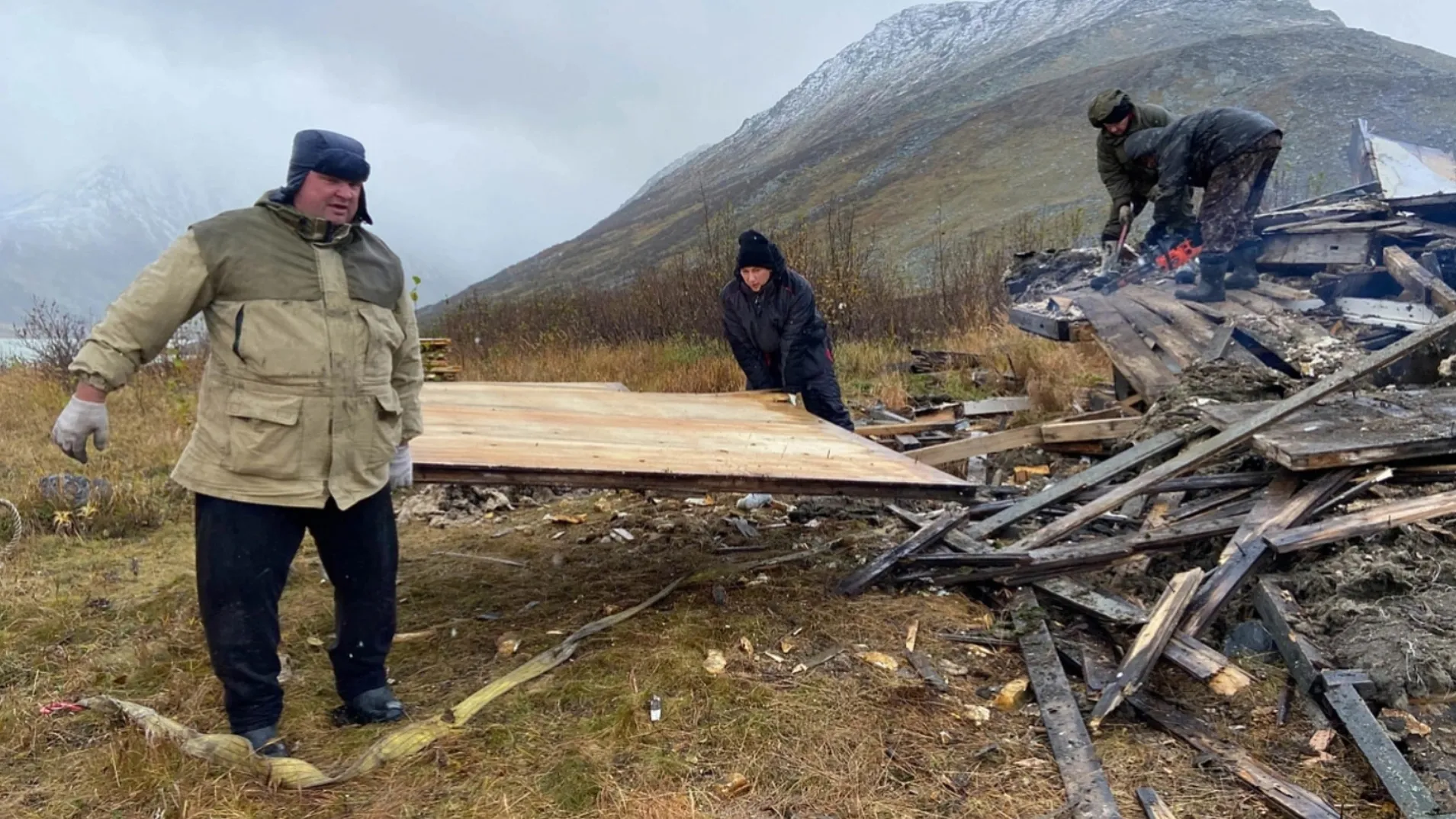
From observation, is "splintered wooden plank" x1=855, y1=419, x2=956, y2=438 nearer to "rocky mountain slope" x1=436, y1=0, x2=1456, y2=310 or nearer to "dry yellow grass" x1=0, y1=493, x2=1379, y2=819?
"dry yellow grass" x1=0, y1=493, x2=1379, y2=819

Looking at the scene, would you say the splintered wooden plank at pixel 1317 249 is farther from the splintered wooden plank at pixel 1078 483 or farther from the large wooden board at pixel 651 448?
the large wooden board at pixel 651 448

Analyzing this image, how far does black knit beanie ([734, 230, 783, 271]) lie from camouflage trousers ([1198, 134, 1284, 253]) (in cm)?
398

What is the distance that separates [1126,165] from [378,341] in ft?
21.9

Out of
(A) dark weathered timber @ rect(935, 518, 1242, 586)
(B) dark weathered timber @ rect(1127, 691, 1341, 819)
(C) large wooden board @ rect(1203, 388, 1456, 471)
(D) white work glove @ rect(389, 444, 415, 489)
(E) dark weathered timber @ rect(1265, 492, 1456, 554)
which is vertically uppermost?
(D) white work glove @ rect(389, 444, 415, 489)

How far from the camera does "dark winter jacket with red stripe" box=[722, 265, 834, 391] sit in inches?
185

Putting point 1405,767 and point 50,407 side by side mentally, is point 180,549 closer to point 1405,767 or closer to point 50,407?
point 50,407

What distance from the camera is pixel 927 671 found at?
2801mm

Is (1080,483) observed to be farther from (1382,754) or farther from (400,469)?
(400,469)

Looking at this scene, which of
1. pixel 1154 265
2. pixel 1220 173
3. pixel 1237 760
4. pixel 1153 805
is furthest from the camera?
pixel 1154 265

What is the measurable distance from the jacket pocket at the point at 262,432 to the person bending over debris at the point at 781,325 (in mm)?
2769

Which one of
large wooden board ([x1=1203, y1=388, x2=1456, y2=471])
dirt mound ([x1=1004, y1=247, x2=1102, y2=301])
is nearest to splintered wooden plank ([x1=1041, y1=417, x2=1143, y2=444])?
large wooden board ([x1=1203, y1=388, x2=1456, y2=471])

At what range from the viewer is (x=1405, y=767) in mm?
2072

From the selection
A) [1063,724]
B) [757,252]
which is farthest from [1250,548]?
[757,252]

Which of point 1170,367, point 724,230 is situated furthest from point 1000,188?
point 1170,367
